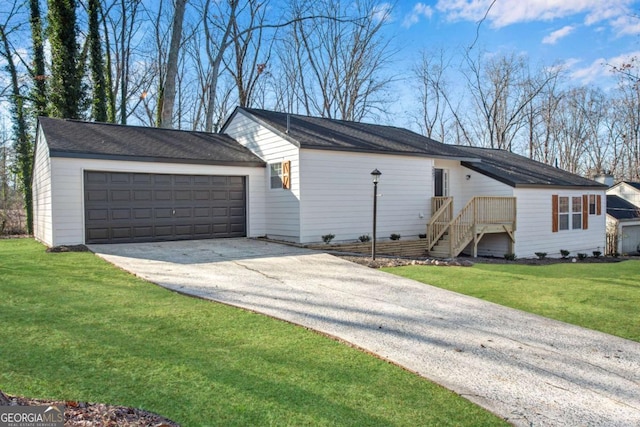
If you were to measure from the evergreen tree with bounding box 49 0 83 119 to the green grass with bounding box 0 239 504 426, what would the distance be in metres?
14.7

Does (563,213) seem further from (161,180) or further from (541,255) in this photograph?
(161,180)

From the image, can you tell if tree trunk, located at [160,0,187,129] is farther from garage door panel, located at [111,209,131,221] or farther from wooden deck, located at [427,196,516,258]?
wooden deck, located at [427,196,516,258]

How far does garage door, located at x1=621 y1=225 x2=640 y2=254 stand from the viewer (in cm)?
2253

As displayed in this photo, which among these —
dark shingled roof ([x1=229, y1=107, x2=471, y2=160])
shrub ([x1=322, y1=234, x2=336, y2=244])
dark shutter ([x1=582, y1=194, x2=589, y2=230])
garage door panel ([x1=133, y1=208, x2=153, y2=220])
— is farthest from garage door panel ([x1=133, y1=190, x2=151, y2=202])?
dark shutter ([x1=582, y1=194, x2=589, y2=230])

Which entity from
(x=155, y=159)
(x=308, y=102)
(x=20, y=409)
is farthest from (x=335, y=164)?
(x=308, y=102)

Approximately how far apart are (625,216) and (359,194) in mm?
17030

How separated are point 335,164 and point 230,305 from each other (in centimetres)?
770

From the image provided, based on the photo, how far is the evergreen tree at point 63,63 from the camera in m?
17.5

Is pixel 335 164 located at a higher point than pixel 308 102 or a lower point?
lower

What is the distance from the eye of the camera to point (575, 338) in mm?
4934

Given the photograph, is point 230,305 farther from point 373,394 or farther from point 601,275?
point 601,275

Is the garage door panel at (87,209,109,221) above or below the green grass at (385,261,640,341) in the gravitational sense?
above

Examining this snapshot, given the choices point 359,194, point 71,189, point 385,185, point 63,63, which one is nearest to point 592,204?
point 385,185

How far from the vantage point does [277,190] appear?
516 inches
